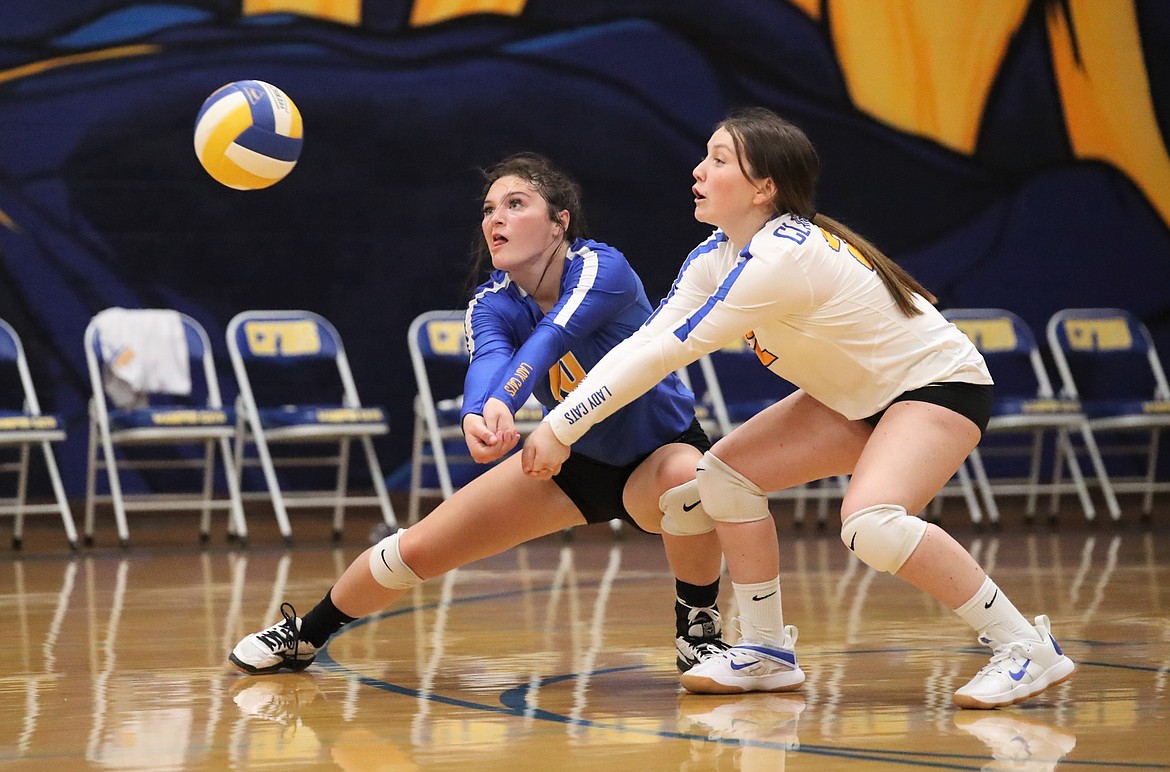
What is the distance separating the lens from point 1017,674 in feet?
9.82

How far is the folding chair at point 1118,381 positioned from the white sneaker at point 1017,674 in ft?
19.2

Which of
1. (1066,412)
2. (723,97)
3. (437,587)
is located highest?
(723,97)

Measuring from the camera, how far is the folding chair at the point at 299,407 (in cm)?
757

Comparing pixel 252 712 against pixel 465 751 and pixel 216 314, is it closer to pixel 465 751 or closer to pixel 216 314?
pixel 465 751

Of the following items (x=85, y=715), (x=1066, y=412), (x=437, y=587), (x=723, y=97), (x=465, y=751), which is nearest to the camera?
(x=465, y=751)

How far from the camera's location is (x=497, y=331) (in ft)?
11.6

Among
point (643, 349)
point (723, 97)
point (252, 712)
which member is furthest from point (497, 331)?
point (723, 97)

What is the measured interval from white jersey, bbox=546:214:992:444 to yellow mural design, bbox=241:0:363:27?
622 centimetres

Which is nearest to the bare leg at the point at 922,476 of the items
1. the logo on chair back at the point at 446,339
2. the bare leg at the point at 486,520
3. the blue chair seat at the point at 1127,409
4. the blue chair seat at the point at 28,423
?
the bare leg at the point at 486,520

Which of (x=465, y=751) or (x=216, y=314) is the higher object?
(x=216, y=314)

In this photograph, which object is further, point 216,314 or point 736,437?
point 216,314

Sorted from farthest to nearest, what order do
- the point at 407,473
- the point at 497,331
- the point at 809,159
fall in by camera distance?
the point at 407,473 < the point at 497,331 < the point at 809,159

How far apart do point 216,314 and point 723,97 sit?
3.53 metres

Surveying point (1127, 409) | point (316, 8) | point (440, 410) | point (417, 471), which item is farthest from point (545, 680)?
point (316, 8)
